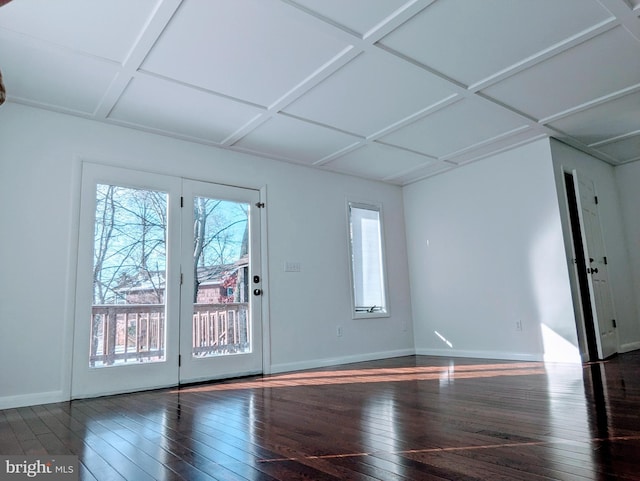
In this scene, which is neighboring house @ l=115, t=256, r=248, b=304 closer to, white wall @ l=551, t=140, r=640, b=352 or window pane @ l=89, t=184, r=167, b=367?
window pane @ l=89, t=184, r=167, b=367

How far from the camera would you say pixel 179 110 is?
3.83m

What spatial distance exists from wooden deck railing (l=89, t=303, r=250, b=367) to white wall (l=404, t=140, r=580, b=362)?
273cm

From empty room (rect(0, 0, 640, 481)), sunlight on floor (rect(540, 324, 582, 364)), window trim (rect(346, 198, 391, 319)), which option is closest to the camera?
empty room (rect(0, 0, 640, 481))

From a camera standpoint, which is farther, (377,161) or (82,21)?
(377,161)

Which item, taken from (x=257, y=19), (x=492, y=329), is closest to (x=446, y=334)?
(x=492, y=329)

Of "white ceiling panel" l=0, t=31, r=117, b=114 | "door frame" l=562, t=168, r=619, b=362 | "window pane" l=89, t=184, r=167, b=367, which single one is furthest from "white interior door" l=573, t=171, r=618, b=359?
"white ceiling panel" l=0, t=31, r=117, b=114

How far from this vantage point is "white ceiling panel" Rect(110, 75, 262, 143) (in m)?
3.48

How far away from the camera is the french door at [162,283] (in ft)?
12.4

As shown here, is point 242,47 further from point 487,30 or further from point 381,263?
point 381,263

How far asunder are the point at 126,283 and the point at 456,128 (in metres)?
3.58

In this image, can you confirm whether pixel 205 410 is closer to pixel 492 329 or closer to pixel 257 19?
pixel 257 19

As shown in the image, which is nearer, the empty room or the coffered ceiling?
the empty room

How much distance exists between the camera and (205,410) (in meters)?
2.96

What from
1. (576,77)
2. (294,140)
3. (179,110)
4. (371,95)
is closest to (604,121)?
(576,77)
